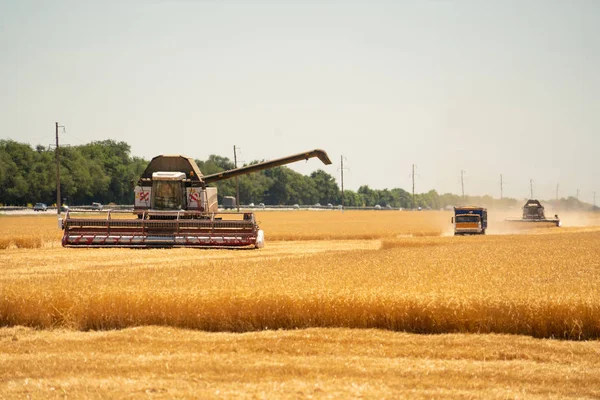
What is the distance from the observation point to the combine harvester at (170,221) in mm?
25109

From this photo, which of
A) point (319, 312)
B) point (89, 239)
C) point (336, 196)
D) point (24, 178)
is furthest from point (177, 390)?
point (336, 196)

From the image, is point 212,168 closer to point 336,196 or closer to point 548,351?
point 548,351

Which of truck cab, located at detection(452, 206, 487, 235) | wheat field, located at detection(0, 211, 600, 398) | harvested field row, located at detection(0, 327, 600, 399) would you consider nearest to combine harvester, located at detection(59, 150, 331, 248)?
wheat field, located at detection(0, 211, 600, 398)

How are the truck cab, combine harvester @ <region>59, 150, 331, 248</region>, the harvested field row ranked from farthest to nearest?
1. the truck cab
2. combine harvester @ <region>59, 150, 331, 248</region>
3. the harvested field row

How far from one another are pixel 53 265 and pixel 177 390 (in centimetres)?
1271

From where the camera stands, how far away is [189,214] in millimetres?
26625

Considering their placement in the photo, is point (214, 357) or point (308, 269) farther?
point (308, 269)

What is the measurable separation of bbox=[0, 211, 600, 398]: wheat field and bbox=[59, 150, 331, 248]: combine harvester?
9.67 m

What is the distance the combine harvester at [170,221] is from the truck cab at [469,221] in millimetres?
18062

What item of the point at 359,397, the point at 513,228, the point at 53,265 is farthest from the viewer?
the point at 513,228

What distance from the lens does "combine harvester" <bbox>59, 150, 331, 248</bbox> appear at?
2511cm

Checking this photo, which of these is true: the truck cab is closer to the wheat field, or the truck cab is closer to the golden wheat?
the wheat field

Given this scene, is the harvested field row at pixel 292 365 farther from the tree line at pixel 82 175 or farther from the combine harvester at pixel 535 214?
the tree line at pixel 82 175

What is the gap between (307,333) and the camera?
1103 centimetres
